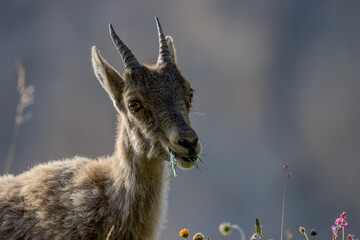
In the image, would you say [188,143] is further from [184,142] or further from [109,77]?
[109,77]

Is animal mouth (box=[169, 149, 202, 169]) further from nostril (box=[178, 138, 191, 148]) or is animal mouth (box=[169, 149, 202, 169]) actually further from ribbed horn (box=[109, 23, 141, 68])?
ribbed horn (box=[109, 23, 141, 68])

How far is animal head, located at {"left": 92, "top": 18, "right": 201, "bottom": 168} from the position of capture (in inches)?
272

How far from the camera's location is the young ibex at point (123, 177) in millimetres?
6977

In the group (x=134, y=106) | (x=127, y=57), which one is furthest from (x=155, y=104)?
(x=127, y=57)

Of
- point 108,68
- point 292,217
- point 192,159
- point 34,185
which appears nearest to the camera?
point 192,159

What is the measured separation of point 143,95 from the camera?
7.51 metres

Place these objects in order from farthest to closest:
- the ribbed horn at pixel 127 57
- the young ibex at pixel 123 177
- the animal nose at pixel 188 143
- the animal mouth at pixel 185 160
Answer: the ribbed horn at pixel 127 57
the young ibex at pixel 123 177
the animal mouth at pixel 185 160
the animal nose at pixel 188 143

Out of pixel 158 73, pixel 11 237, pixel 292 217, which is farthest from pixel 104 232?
pixel 292 217

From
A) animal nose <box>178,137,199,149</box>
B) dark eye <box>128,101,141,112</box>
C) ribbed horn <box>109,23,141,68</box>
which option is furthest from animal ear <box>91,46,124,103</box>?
animal nose <box>178,137,199,149</box>

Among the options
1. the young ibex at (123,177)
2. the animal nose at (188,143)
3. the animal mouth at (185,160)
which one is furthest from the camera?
the young ibex at (123,177)

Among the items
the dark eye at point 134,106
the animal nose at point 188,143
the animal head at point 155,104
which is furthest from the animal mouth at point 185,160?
the dark eye at point 134,106

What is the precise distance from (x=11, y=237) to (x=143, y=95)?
94.1 inches

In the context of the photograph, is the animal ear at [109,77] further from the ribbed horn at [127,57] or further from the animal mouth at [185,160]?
the animal mouth at [185,160]

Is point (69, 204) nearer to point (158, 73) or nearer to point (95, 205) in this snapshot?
point (95, 205)
